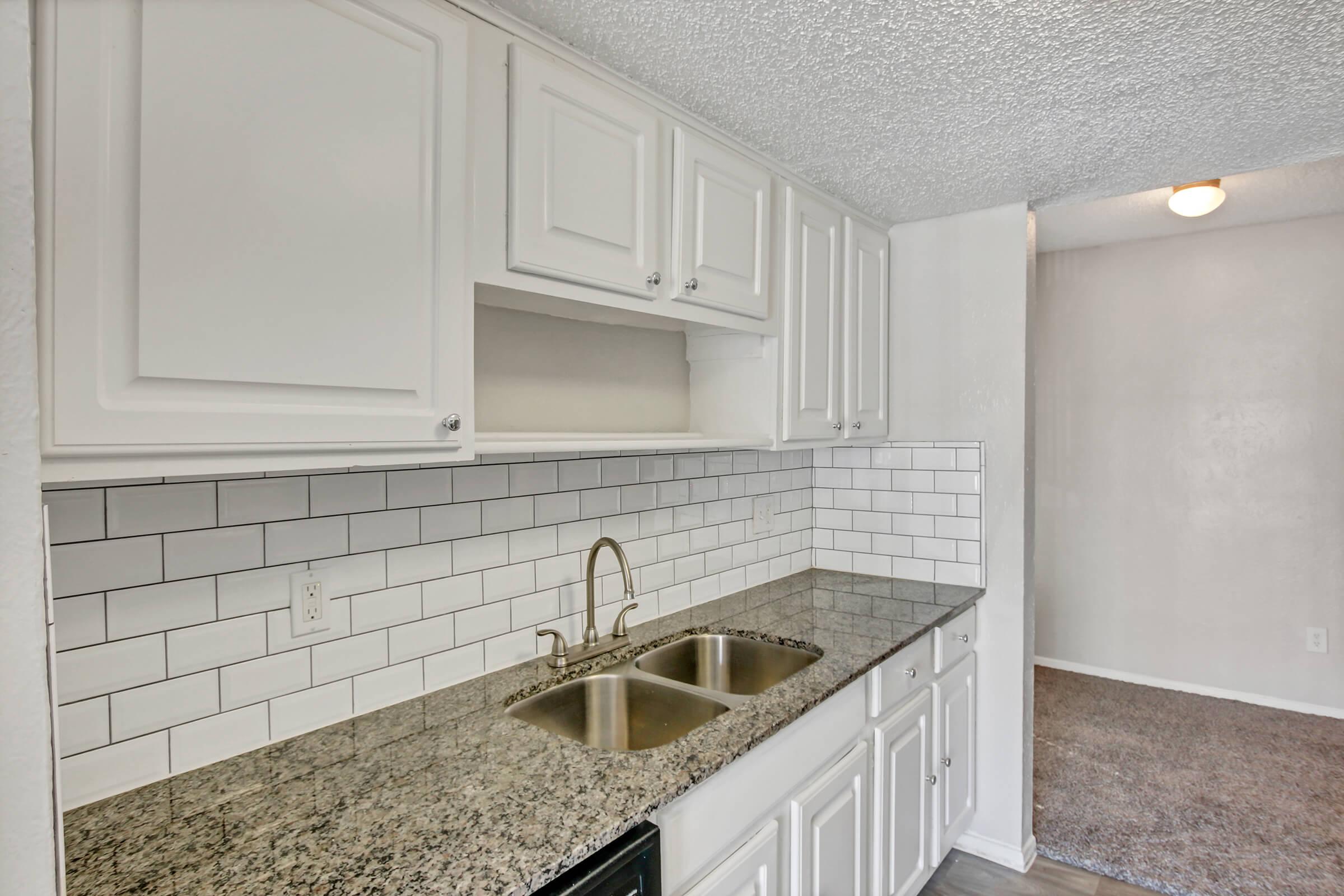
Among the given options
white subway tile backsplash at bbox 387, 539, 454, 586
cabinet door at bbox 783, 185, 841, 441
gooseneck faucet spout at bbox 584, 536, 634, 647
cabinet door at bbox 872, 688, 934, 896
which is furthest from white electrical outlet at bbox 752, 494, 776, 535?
white subway tile backsplash at bbox 387, 539, 454, 586

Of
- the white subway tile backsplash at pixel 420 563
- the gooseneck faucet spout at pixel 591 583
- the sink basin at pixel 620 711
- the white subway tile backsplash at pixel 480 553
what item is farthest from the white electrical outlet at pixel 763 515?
the white subway tile backsplash at pixel 420 563

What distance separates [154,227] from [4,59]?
1.37ft

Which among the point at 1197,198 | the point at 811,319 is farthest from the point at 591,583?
the point at 1197,198

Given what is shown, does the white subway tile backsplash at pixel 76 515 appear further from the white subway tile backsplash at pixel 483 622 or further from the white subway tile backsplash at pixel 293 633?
the white subway tile backsplash at pixel 483 622

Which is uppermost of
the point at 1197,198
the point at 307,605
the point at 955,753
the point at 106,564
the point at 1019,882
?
the point at 1197,198

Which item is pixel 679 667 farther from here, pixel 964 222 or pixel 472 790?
pixel 964 222

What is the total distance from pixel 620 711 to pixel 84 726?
1.00 meters

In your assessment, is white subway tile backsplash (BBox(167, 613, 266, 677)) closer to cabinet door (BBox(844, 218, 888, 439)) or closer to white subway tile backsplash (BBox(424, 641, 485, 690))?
white subway tile backsplash (BBox(424, 641, 485, 690))

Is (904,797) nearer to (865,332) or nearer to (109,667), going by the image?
(865,332)

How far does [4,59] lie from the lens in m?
0.48

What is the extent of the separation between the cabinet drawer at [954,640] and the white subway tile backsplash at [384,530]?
5.18ft

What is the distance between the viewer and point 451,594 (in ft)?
5.09

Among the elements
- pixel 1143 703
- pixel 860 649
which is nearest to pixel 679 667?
pixel 860 649

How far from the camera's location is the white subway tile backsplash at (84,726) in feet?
3.41
